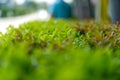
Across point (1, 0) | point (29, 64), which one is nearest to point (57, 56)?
point (29, 64)

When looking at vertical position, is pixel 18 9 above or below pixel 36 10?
above

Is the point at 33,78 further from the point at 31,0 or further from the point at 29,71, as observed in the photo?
the point at 31,0

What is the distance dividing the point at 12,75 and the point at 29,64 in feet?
0.61

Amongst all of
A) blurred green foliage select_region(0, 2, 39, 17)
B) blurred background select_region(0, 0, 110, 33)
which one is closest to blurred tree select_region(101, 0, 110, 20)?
blurred background select_region(0, 0, 110, 33)

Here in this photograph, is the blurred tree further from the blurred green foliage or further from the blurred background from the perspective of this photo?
the blurred green foliage

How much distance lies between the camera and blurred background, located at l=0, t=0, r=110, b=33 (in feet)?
29.8

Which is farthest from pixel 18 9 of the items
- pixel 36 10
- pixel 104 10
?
pixel 104 10

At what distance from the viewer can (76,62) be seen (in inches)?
63.1

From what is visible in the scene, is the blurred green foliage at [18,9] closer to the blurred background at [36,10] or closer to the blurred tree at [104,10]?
the blurred background at [36,10]

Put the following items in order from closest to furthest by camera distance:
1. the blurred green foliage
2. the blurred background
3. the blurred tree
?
the blurred tree → the blurred background → the blurred green foliage

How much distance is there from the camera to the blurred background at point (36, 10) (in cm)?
909

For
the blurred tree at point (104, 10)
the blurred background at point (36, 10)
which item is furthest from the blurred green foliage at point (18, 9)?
the blurred tree at point (104, 10)

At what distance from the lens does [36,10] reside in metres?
33.3

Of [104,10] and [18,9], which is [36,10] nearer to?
[18,9]
